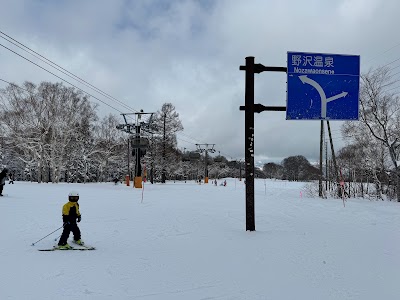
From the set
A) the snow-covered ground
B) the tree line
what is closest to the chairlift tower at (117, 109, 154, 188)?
the tree line

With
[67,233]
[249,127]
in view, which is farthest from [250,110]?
[67,233]

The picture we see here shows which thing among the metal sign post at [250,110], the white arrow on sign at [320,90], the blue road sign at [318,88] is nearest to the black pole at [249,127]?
the metal sign post at [250,110]

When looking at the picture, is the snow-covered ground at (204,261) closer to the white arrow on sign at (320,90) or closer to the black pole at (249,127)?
the black pole at (249,127)

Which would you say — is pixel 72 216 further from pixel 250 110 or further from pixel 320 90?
pixel 320 90

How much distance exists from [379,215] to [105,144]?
172 ft

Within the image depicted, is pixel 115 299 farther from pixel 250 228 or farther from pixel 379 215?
pixel 379 215

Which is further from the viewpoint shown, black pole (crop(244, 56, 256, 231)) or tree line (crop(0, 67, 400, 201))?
tree line (crop(0, 67, 400, 201))

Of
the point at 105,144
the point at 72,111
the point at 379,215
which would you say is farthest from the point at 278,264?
the point at 105,144

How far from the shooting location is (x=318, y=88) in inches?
373

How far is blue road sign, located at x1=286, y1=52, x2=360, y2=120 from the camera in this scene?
9.45 m

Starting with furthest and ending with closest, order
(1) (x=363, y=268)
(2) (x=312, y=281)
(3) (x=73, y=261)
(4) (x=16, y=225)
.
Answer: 1. (4) (x=16, y=225)
2. (3) (x=73, y=261)
3. (1) (x=363, y=268)
4. (2) (x=312, y=281)

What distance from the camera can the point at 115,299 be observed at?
4.31 metres

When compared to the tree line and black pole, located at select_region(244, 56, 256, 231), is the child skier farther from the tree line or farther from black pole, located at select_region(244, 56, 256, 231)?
the tree line

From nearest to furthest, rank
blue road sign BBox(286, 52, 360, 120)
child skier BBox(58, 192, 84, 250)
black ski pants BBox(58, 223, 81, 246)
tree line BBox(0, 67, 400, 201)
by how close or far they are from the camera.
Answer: black ski pants BBox(58, 223, 81, 246), child skier BBox(58, 192, 84, 250), blue road sign BBox(286, 52, 360, 120), tree line BBox(0, 67, 400, 201)
